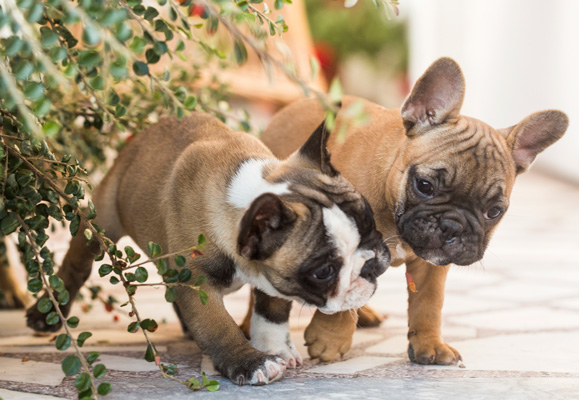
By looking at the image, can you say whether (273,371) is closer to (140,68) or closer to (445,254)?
(445,254)

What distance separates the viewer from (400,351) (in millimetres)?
2893

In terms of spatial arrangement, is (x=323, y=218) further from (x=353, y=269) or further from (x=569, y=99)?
(x=569, y=99)

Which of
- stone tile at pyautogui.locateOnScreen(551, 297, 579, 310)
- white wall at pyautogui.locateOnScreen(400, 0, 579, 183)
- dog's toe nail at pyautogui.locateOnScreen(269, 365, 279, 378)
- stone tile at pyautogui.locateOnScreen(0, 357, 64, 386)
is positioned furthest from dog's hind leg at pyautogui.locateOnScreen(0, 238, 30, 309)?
white wall at pyautogui.locateOnScreen(400, 0, 579, 183)

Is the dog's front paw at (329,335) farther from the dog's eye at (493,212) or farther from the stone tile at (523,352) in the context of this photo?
the dog's eye at (493,212)

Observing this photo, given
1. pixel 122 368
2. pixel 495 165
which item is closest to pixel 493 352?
pixel 495 165

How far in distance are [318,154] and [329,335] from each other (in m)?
0.66

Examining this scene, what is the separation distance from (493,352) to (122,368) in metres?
1.34

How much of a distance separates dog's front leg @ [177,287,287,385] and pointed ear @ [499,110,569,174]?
3.85 feet

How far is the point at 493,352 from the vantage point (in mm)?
2852

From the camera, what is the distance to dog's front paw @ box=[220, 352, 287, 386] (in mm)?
2285

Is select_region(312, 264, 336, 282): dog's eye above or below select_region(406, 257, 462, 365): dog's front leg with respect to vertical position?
above

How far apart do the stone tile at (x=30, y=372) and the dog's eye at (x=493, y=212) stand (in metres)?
1.49

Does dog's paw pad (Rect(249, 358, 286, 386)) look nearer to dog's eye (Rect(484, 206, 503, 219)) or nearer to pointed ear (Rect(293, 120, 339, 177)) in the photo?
pointed ear (Rect(293, 120, 339, 177))

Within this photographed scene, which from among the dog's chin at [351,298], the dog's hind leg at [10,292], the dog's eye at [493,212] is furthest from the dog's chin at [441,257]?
the dog's hind leg at [10,292]
